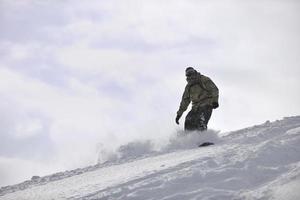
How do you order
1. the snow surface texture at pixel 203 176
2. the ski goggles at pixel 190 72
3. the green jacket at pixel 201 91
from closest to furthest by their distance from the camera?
the snow surface texture at pixel 203 176 < the green jacket at pixel 201 91 < the ski goggles at pixel 190 72

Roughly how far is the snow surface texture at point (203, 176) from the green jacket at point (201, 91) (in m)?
2.82

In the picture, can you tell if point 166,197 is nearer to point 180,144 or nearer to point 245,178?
point 245,178

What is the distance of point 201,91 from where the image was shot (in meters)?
15.8

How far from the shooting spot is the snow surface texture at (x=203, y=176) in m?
8.83

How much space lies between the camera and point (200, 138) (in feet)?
47.1

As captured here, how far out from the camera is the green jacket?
15.6 metres

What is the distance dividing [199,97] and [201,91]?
0.56 feet

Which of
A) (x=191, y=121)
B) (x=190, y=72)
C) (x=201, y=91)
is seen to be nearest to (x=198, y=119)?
(x=191, y=121)

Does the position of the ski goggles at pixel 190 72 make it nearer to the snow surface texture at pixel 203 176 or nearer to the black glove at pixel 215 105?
the black glove at pixel 215 105

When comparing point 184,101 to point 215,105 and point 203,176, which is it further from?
point 203,176

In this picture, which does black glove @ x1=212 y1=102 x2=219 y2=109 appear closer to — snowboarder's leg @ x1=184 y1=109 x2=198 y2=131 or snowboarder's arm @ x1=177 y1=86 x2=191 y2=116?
snowboarder's leg @ x1=184 y1=109 x2=198 y2=131

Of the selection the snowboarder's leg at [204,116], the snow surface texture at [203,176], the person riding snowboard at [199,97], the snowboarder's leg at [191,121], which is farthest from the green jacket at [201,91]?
the snow surface texture at [203,176]

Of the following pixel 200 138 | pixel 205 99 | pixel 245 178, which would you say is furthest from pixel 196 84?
pixel 245 178

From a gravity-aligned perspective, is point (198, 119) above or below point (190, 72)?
below
